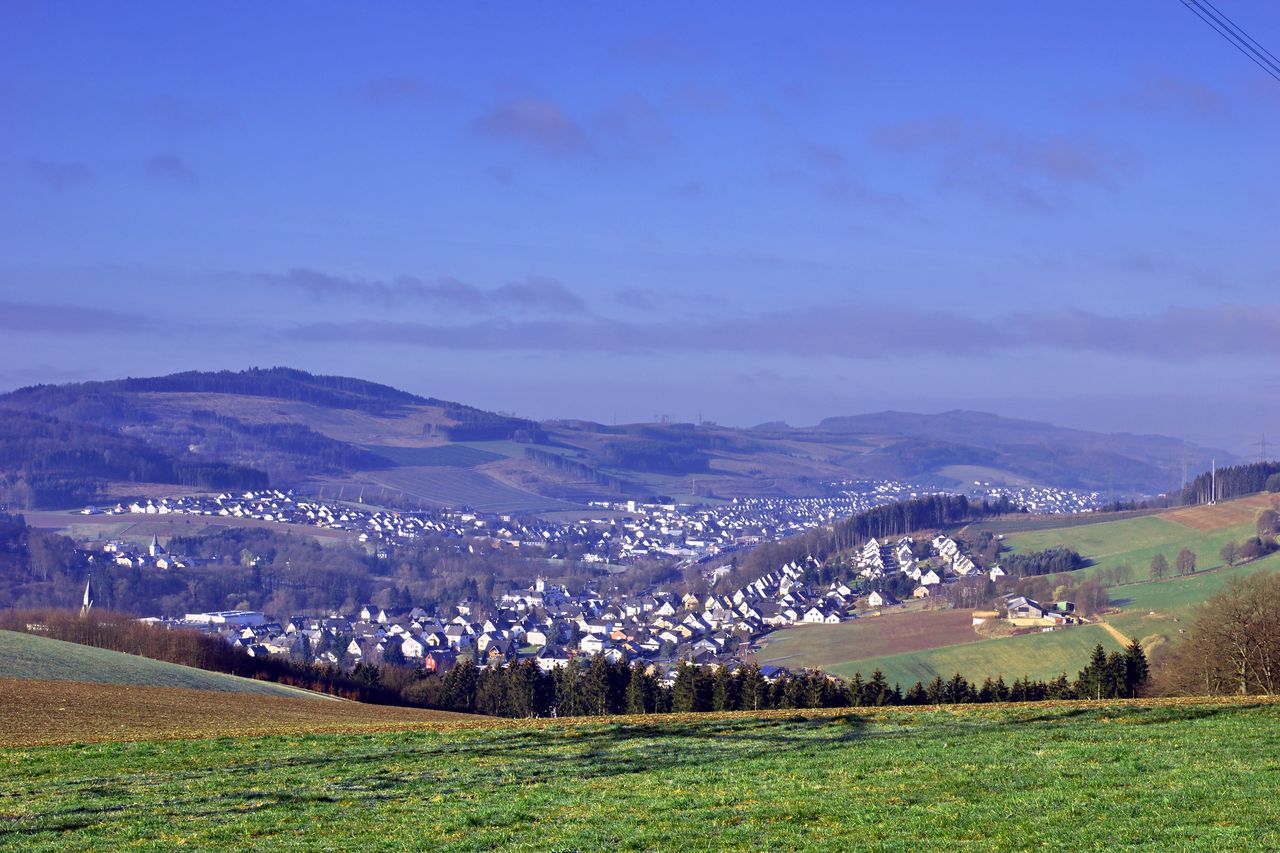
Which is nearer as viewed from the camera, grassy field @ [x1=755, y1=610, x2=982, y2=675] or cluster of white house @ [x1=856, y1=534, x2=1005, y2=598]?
grassy field @ [x1=755, y1=610, x2=982, y2=675]

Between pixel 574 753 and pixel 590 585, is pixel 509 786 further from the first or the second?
pixel 590 585

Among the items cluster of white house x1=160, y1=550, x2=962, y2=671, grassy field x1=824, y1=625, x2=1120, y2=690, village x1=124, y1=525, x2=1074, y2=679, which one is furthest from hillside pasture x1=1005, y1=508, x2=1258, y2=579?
grassy field x1=824, y1=625, x2=1120, y2=690

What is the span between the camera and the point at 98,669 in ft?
141

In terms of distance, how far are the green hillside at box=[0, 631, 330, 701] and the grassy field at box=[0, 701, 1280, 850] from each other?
1879 cm

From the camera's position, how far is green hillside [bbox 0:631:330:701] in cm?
4088

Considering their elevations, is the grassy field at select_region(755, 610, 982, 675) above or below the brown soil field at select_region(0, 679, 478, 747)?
below

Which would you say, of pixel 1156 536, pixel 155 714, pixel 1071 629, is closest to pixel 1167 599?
pixel 1071 629

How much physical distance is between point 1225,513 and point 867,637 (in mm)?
53293

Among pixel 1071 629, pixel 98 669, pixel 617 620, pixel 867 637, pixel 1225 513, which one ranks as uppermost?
pixel 1225 513

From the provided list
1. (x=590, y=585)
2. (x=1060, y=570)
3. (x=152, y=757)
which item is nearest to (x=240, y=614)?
(x=590, y=585)

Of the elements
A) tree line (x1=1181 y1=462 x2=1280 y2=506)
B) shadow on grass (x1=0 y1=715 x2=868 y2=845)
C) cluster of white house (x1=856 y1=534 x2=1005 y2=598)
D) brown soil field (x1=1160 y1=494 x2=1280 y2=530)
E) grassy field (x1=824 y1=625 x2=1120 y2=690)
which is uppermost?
tree line (x1=1181 y1=462 x2=1280 y2=506)

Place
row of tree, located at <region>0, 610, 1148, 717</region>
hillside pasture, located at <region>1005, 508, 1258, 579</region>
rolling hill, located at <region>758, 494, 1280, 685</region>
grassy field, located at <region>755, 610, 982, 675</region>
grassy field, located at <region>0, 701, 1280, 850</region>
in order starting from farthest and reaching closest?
hillside pasture, located at <region>1005, 508, 1258, 579</region> < grassy field, located at <region>755, 610, 982, 675</region> < rolling hill, located at <region>758, 494, 1280, 685</region> < row of tree, located at <region>0, 610, 1148, 717</region> < grassy field, located at <region>0, 701, 1280, 850</region>

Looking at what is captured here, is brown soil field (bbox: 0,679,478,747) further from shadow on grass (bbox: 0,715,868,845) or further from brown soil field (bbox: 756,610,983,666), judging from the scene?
brown soil field (bbox: 756,610,983,666)

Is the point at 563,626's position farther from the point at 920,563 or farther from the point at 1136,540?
the point at 1136,540
